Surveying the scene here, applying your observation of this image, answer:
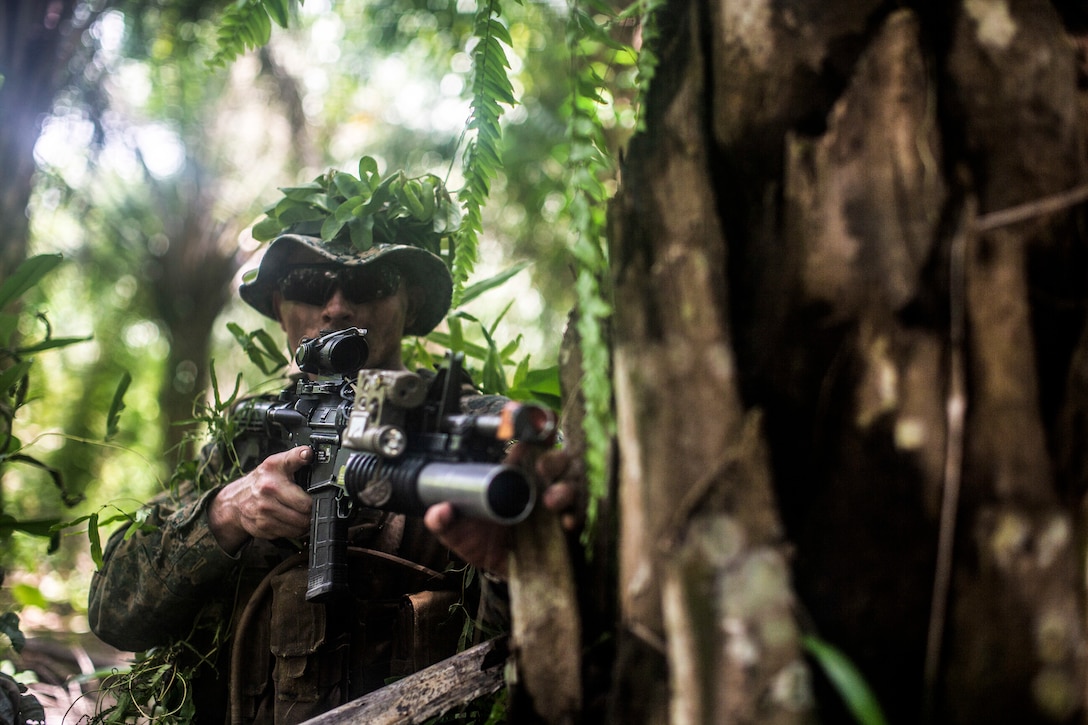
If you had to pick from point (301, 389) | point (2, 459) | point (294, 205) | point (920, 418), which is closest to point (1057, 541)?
point (920, 418)

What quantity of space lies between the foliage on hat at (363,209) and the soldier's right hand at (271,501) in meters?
0.86

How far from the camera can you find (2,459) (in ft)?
8.90

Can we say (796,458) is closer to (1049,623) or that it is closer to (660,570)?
A: (660,570)

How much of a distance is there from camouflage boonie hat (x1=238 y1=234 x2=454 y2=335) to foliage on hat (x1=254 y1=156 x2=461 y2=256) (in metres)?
0.06

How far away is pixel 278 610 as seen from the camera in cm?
251

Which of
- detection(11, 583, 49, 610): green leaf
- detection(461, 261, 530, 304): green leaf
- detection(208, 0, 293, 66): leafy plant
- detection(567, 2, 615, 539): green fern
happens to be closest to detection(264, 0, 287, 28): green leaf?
detection(208, 0, 293, 66): leafy plant

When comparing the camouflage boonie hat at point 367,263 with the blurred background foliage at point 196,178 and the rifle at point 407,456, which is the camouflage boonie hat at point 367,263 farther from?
the blurred background foliage at point 196,178

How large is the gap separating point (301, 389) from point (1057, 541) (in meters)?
2.20

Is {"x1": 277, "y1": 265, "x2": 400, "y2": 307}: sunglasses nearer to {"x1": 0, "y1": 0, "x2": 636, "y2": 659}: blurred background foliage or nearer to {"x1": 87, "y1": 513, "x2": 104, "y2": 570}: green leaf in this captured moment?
{"x1": 87, "y1": 513, "x2": 104, "y2": 570}: green leaf

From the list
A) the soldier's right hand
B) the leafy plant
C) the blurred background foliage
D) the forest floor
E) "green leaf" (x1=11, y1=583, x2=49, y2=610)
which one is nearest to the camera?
the leafy plant

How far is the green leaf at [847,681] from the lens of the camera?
40.3 inches

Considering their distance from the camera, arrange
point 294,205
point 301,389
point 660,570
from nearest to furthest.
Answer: point 660,570 < point 301,389 < point 294,205

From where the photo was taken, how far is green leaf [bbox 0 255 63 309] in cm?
283

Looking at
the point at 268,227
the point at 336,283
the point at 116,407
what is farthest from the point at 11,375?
the point at 336,283
